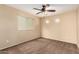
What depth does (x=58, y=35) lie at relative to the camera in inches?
78.9

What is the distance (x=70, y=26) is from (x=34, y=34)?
1035 mm

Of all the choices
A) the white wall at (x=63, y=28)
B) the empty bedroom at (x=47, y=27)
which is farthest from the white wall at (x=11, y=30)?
the white wall at (x=63, y=28)

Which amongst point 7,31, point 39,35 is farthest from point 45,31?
point 7,31

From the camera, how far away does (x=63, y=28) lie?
6.27 ft

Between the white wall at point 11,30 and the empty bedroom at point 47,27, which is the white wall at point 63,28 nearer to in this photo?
the empty bedroom at point 47,27

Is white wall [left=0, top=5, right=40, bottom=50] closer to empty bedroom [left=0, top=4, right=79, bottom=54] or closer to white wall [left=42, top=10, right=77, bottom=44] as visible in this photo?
empty bedroom [left=0, top=4, right=79, bottom=54]

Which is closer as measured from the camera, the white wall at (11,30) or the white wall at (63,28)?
the white wall at (63,28)

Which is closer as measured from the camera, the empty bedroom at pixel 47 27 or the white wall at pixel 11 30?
the empty bedroom at pixel 47 27

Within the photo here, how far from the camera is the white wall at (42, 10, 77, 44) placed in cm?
173

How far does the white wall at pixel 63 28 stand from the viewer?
173cm

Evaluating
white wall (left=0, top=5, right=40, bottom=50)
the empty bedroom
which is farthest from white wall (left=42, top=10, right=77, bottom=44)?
white wall (left=0, top=5, right=40, bottom=50)

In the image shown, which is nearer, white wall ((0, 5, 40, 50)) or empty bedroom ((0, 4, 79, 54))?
empty bedroom ((0, 4, 79, 54))

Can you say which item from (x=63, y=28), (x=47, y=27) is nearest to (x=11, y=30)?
(x=47, y=27)

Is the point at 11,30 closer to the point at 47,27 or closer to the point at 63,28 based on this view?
the point at 47,27
